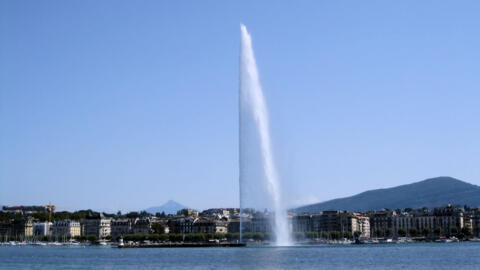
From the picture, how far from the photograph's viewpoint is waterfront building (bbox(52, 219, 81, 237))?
6565 inches

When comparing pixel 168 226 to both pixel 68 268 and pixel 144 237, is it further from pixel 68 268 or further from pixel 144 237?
pixel 68 268

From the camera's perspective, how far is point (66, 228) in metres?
168

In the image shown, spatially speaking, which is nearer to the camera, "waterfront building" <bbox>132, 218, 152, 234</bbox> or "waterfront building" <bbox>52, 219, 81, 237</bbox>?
"waterfront building" <bbox>132, 218, 152, 234</bbox>

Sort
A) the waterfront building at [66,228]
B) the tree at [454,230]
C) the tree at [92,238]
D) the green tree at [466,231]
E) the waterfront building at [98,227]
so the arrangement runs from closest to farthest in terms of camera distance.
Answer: the green tree at [466,231] < the tree at [454,230] < the tree at [92,238] < the waterfront building at [98,227] < the waterfront building at [66,228]

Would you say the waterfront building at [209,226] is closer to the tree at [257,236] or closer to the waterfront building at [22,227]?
the waterfront building at [22,227]

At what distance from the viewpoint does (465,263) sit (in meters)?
51.1

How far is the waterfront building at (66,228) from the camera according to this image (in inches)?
6565

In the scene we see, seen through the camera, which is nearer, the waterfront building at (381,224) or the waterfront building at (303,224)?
the waterfront building at (303,224)

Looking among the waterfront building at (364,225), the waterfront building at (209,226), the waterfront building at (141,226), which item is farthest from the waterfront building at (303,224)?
the waterfront building at (141,226)

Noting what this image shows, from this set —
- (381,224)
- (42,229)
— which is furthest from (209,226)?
(42,229)

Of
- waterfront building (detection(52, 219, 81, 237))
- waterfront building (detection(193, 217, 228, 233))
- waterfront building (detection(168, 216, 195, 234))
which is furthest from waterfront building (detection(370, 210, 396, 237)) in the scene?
waterfront building (detection(52, 219, 81, 237))

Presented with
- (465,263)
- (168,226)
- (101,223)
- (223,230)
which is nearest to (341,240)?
(223,230)

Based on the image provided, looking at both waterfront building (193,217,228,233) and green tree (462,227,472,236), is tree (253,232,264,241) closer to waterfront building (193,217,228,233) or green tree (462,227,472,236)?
waterfront building (193,217,228,233)

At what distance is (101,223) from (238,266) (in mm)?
122660
